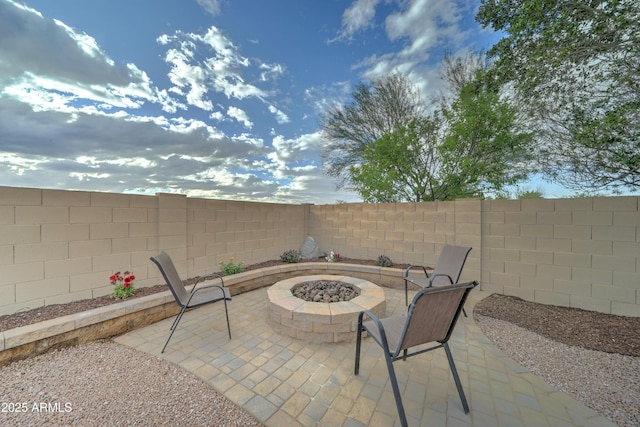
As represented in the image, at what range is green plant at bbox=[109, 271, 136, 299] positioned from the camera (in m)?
2.99

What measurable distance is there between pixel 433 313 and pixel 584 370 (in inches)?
70.6

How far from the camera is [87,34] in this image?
9.55 ft

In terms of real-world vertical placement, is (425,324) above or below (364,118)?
below

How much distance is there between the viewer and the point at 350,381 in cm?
196

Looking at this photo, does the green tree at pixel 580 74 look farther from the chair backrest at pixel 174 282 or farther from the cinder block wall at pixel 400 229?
the chair backrest at pixel 174 282

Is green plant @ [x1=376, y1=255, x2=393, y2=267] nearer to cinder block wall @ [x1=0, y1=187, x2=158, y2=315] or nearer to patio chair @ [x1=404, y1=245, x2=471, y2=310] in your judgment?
patio chair @ [x1=404, y1=245, x2=471, y2=310]

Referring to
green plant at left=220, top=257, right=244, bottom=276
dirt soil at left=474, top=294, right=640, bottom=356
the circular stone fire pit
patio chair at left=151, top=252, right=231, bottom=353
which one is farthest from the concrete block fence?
the circular stone fire pit

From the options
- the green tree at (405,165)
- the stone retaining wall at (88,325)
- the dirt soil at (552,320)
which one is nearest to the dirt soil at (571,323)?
the dirt soil at (552,320)

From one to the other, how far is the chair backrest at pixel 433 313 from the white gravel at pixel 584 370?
117 cm

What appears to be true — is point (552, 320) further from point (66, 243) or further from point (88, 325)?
point (66, 243)

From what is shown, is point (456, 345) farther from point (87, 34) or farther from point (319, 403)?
point (87, 34)

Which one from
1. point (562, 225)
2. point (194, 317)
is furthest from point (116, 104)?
point (562, 225)

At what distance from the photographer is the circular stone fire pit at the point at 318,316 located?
2574mm

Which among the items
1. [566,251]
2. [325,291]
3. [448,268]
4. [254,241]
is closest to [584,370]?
[448,268]
